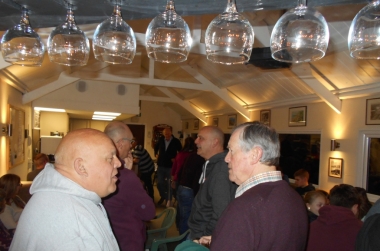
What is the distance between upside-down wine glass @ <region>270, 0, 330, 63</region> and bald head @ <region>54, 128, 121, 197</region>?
31.0 inches

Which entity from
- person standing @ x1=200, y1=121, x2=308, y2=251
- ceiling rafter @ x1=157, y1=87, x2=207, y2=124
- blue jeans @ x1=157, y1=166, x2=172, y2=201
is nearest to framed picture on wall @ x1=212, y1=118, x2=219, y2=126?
ceiling rafter @ x1=157, y1=87, x2=207, y2=124

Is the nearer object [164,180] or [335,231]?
[335,231]

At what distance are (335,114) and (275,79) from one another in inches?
53.6

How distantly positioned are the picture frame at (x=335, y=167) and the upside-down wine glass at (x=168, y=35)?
4589 mm

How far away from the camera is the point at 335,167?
17.1 ft

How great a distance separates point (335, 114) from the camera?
17.6ft

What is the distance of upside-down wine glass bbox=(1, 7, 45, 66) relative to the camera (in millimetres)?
1270

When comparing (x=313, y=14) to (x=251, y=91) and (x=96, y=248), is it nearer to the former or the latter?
(x=96, y=248)

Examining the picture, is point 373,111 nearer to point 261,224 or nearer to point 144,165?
point 261,224

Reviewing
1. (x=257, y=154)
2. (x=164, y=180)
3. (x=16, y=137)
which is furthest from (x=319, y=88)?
(x=16, y=137)

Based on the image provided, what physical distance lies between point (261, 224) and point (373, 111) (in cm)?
417

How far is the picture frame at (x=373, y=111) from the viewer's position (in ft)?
14.6

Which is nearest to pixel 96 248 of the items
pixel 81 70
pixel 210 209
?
pixel 210 209

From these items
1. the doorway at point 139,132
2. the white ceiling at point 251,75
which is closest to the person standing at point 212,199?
the white ceiling at point 251,75
